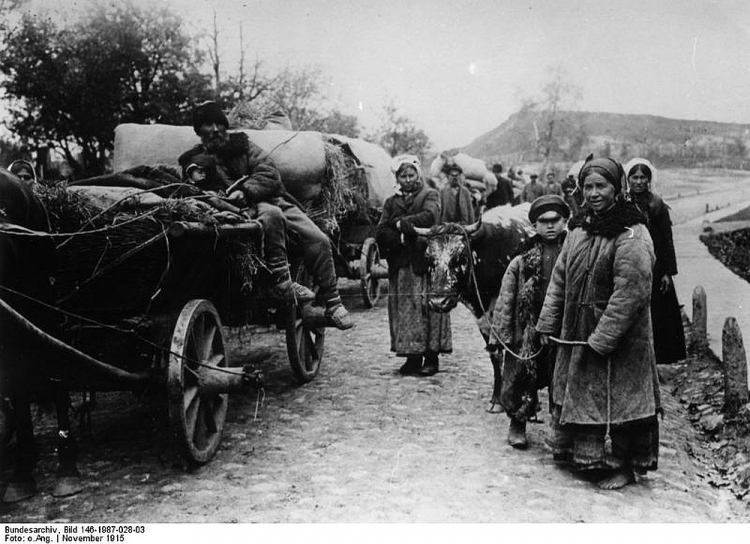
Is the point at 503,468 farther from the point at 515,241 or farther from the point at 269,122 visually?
the point at 269,122

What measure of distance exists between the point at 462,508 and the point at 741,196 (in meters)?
14.7

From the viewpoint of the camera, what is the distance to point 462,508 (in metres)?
3.43

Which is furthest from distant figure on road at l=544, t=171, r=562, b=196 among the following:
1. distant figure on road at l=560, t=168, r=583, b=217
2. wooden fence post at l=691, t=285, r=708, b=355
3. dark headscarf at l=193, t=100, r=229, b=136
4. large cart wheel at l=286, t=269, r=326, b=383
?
dark headscarf at l=193, t=100, r=229, b=136

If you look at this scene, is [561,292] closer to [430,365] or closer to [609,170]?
[609,170]

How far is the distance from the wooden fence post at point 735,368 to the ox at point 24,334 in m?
4.32

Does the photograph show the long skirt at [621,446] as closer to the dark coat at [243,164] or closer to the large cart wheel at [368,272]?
the dark coat at [243,164]

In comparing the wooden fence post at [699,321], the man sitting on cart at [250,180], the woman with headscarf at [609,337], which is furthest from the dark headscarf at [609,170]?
the wooden fence post at [699,321]

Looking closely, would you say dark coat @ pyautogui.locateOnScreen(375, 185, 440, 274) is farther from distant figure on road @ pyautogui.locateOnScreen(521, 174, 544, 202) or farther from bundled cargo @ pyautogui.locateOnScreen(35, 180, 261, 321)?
distant figure on road @ pyautogui.locateOnScreen(521, 174, 544, 202)

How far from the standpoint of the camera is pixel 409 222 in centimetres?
569

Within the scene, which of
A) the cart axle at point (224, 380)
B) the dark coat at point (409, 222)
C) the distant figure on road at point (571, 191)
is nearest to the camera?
the cart axle at point (224, 380)

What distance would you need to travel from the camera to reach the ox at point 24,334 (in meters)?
3.00

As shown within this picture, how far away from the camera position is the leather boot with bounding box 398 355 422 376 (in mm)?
6191

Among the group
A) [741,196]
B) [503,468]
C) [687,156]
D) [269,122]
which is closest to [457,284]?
[503,468]

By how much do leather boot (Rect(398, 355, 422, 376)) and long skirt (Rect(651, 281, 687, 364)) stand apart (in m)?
2.03
